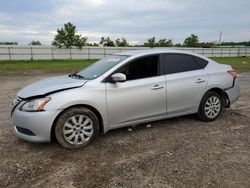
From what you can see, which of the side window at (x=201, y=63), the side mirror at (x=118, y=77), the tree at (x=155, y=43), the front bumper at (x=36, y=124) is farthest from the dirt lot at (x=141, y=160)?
the tree at (x=155, y=43)

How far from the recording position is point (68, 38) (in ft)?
117

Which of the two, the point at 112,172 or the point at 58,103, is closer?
the point at 112,172

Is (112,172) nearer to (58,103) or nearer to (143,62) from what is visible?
(58,103)

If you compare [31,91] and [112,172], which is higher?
[31,91]

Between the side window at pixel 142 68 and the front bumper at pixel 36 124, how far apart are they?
1458mm

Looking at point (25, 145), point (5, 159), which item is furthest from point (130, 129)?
point (5, 159)

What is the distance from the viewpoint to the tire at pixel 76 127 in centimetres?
366

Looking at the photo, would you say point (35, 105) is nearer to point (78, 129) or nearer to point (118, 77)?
→ point (78, 129)

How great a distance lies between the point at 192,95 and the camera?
4730 millimetres

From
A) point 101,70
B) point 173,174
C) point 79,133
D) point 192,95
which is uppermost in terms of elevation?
point 101,70

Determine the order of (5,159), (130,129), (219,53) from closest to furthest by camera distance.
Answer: (5,159)
(130,129)
(219,53)

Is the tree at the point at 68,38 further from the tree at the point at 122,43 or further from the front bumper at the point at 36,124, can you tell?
the front bumper at the point at 36,124

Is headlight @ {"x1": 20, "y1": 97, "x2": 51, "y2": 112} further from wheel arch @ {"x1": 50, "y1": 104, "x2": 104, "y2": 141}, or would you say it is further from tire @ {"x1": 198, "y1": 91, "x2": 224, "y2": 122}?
tire @ {"x1": 198, "y1": 91, "x2": 224, "y2": 122}

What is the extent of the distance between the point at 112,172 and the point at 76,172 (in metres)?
0.48
